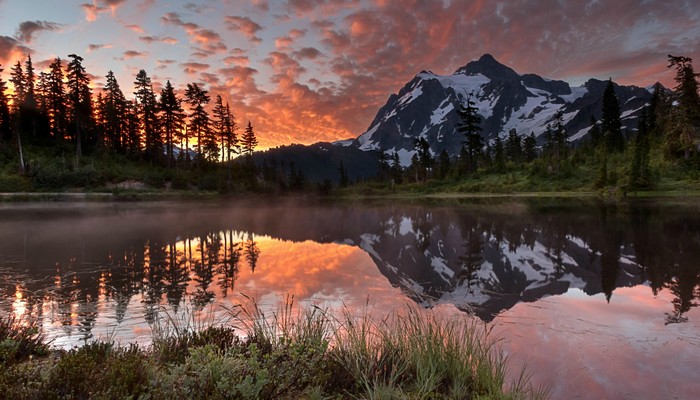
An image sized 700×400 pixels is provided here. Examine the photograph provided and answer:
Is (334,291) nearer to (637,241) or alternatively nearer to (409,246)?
(409,246)

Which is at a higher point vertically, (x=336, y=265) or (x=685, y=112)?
(x=685, y=112)

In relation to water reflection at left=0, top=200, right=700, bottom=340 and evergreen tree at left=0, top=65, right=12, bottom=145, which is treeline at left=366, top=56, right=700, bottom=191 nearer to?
water reflection at left=0, top=200, right=700, bottom=340

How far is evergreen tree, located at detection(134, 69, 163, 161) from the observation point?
240ft

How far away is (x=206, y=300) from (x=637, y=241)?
62.2 feet

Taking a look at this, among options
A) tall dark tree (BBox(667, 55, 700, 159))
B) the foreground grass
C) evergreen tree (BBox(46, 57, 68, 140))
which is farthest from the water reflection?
evergreen tree (BBox(46, 57, 68, 140))

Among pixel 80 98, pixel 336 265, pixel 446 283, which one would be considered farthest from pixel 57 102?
pixel 446 283

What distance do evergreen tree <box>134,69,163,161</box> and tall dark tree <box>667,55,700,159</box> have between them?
89.7 m

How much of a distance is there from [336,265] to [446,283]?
189 inches

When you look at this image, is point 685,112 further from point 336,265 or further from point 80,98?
point 80,98

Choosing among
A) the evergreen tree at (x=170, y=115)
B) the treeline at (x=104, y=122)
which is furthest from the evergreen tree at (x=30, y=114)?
the evergreen tree at (x=170, y=115)

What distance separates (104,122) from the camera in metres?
76.1

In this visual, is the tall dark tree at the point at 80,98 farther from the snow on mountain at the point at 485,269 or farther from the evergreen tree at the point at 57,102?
the snow on mountain at the point at 485,269

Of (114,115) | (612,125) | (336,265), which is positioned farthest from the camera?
(612,125)

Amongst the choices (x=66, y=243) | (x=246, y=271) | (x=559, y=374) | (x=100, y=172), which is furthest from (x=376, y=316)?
(x=100, y=172)
